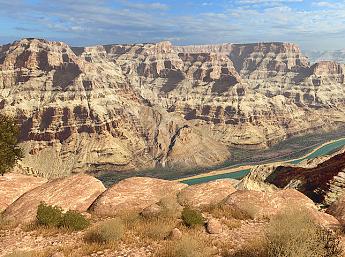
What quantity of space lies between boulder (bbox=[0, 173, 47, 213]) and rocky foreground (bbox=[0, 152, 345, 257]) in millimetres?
71

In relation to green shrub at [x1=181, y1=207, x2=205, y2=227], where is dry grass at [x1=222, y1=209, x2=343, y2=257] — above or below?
above

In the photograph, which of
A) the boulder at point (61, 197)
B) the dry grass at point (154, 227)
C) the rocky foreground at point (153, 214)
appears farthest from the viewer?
the boulder at point (61, 197)

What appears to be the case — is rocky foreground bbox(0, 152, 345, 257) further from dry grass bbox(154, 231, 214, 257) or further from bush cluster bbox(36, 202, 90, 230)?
bush cluster bbox(36, 202, 90, 230)

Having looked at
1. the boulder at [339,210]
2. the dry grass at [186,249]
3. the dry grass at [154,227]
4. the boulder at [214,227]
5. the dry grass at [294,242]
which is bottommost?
the boulder at [339,210]

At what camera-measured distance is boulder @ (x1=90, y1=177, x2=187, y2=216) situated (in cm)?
2461

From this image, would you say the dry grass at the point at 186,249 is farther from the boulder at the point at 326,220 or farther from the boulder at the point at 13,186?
the boulder at the point at 13,186

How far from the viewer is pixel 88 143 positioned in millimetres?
190875

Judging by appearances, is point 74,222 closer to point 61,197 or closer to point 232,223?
point 61,197

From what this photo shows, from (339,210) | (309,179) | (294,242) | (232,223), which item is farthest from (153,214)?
(309,179)

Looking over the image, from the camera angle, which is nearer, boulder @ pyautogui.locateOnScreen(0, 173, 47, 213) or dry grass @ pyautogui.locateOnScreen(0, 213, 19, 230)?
dry grass @ pyautogui.locateOnScreen(0, 213, 19, 230)

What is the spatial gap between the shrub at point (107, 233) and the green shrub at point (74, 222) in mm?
1710

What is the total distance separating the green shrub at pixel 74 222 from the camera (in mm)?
21452

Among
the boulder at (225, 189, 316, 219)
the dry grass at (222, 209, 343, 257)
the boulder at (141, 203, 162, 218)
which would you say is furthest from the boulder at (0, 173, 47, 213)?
the dry grass at (222, 209, 343, 257)

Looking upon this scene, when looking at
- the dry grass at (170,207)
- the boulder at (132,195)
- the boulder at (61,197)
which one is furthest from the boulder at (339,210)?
the boulder at (61,197)
